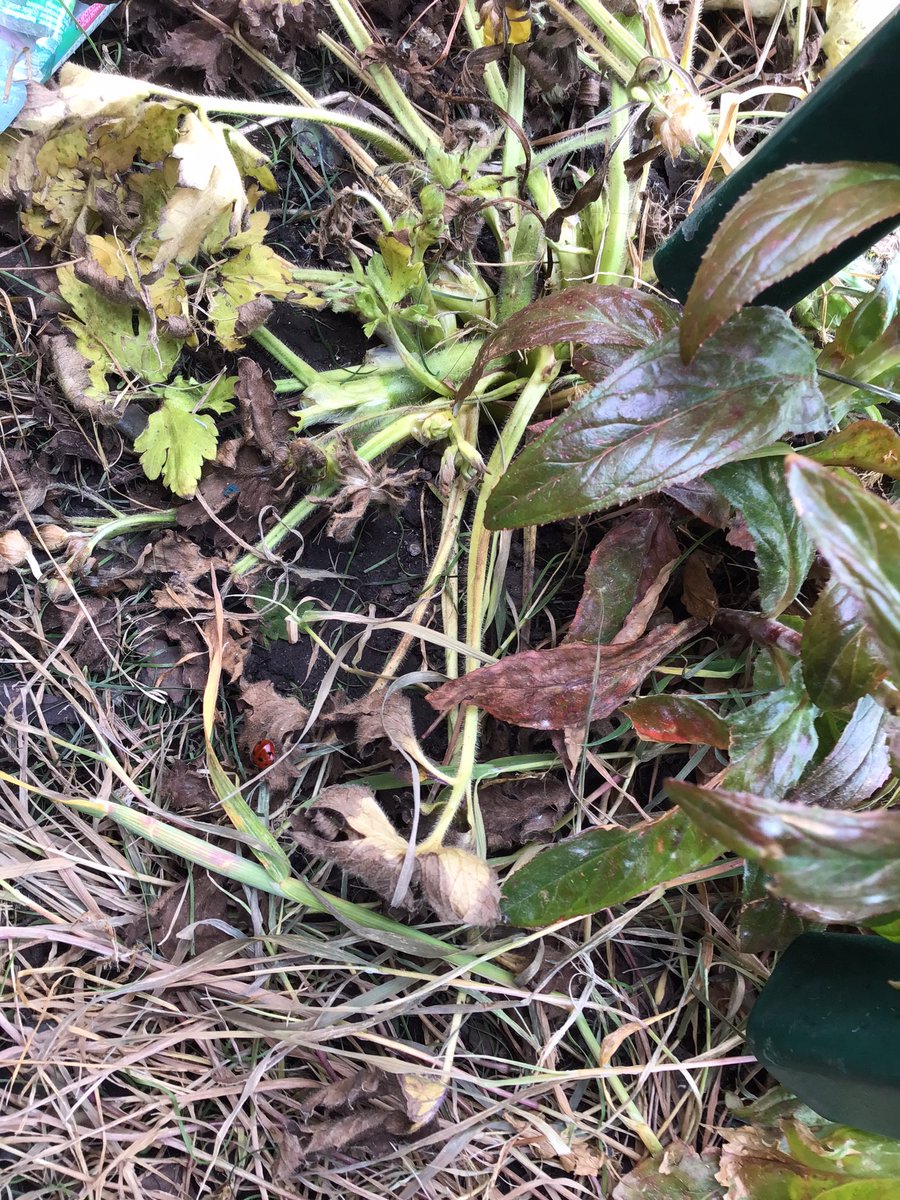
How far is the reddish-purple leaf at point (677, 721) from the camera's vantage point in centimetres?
96

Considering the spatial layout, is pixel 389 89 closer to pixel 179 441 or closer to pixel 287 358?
pixel 287 358

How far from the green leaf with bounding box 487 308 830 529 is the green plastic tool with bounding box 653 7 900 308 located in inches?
4.2

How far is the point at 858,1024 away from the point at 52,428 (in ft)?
4.50

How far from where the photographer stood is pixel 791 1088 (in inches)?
38.6

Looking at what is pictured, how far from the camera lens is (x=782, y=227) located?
70 cm

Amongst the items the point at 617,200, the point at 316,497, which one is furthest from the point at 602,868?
the point at 617,200

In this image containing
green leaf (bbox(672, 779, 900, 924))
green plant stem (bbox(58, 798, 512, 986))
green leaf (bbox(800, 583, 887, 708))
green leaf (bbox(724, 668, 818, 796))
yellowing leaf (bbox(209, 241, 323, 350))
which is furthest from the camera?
yellowing leaf (bbox(209, 241, 323, 350))

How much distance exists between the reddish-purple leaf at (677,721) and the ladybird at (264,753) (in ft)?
1.62

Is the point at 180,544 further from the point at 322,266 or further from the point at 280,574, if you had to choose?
the point at 322,266

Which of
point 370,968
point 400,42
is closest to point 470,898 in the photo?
point 370,968

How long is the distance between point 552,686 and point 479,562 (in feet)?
0.67

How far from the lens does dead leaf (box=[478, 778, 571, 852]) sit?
112 cm

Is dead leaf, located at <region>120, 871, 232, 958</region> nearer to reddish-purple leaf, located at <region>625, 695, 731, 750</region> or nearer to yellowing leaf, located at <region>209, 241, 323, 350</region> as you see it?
reddish-purple leaf, located at <region>625, 695, 731, 750</region>

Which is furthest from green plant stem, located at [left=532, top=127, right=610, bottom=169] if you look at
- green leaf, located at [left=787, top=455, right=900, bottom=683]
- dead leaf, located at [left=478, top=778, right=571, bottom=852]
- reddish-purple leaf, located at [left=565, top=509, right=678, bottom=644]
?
dead leaf, located at [left=478, top=778, right=571, bottom=852]
